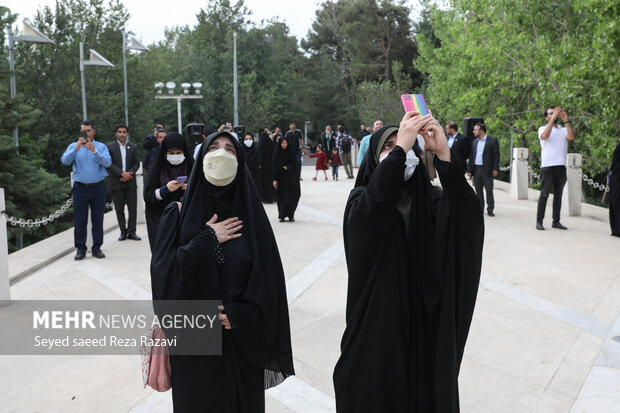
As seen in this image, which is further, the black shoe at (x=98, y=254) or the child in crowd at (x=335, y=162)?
the child in crowd at (x=335, y=162)

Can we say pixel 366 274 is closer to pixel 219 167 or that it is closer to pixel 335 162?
pixel 219 167

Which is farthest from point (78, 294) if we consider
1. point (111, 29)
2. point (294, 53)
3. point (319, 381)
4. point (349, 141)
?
point (294, 53)

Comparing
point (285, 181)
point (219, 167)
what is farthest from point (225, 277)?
point (285, 181)

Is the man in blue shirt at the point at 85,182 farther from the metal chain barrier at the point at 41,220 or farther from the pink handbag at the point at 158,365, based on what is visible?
the pink handbag at the point at 158,365

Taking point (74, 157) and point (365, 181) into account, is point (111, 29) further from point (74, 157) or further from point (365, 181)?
point (365, 181)

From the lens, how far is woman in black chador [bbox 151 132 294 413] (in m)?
2.98

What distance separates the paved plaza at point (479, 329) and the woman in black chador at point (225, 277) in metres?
1.32

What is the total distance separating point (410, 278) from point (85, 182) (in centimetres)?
721

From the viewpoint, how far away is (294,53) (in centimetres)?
6006

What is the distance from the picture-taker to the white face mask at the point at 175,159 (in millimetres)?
6195

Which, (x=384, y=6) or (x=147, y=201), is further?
(x=384, y=6)

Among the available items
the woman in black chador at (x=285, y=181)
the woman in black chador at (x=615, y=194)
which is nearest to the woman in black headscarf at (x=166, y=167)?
the woman in black chador at (x=285, y=181)

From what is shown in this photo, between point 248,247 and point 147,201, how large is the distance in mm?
3358

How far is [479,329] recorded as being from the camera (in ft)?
19.2
